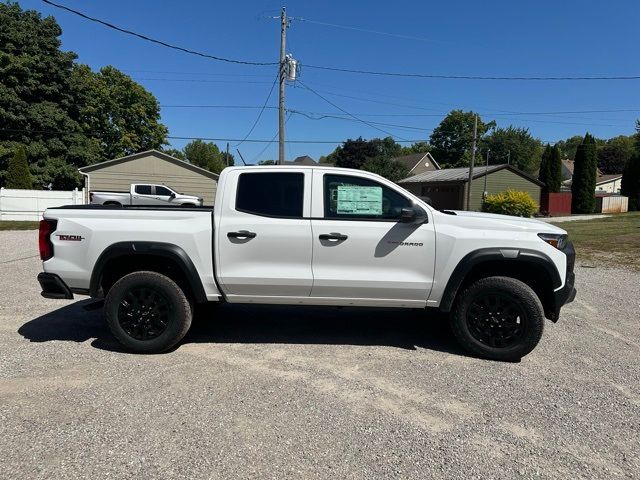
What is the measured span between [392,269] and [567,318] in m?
3.21

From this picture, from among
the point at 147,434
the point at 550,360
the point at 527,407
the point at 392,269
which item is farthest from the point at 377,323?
the point at 147,434

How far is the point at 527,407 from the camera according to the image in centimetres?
368

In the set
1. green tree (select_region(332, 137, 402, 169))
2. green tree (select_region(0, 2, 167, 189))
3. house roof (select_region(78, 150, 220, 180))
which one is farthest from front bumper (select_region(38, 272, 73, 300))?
green tree (select_region(332, 137, 402, 169))

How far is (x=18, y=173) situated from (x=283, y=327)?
89.6 feet

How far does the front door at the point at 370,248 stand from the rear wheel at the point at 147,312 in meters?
1.35

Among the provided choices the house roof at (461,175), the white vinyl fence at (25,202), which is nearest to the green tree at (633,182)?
the house roof at (461,175)

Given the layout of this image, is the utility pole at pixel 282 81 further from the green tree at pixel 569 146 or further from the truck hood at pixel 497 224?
the green tree at pixel 569 146

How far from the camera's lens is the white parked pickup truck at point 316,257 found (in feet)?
14.9

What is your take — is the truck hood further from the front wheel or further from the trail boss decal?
the trail boss decal

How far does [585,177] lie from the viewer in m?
41.5

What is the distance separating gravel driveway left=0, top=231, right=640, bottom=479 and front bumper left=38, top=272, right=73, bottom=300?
57 cm

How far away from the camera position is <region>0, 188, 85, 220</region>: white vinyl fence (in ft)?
80.9

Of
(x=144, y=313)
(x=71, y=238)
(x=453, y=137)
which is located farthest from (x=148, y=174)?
(x=453, y=137)

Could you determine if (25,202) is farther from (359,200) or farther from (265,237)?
(359,200)
